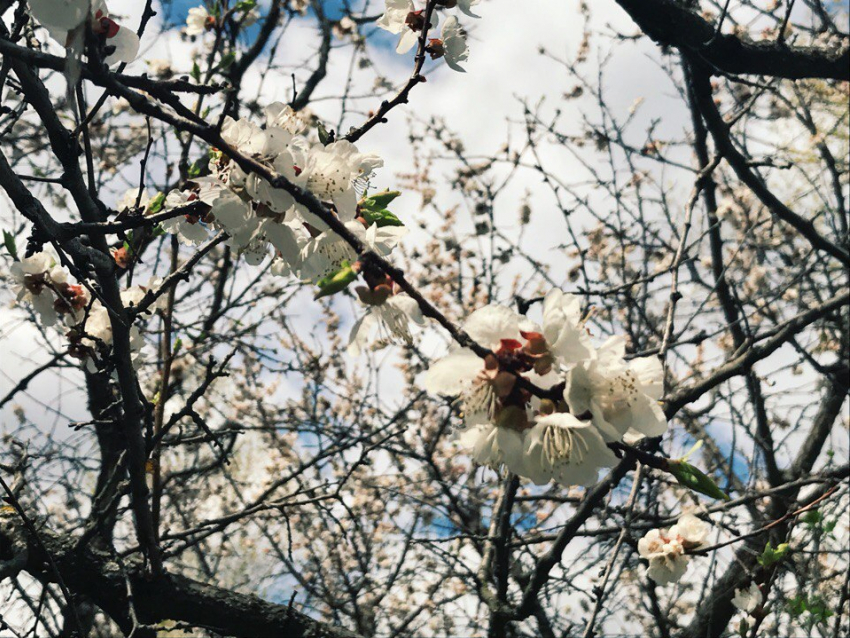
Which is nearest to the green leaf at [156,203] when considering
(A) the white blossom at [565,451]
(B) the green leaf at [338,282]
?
(B) the green leaf at [338,282]

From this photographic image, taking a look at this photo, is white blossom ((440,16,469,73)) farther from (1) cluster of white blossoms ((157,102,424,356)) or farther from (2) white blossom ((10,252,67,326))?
(2) white blossom ((10,252,67,326))

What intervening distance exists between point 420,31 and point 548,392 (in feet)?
3.04

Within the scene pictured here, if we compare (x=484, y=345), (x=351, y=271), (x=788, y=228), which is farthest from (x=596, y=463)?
(x=788, y=228)

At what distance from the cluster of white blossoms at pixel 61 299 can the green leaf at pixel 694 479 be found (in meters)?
1.33

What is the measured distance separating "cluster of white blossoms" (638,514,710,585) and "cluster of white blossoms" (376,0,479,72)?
154 cm

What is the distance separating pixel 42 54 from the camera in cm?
86

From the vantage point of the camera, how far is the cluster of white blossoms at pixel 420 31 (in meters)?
1.46

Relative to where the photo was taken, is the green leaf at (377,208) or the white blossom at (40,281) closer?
the green leaf at (377,208)

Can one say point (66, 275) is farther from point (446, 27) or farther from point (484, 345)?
point (484, 345)

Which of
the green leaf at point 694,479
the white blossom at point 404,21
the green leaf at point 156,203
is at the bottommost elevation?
the green leaf at point 694,479

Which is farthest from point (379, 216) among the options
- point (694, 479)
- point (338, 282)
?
point (694, 479)

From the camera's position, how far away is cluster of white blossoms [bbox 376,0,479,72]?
146 centimetres

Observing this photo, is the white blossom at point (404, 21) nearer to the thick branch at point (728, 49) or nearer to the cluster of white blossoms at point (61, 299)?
the cluster of white blossoms at point (61, 299)

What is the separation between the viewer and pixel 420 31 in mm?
1485
